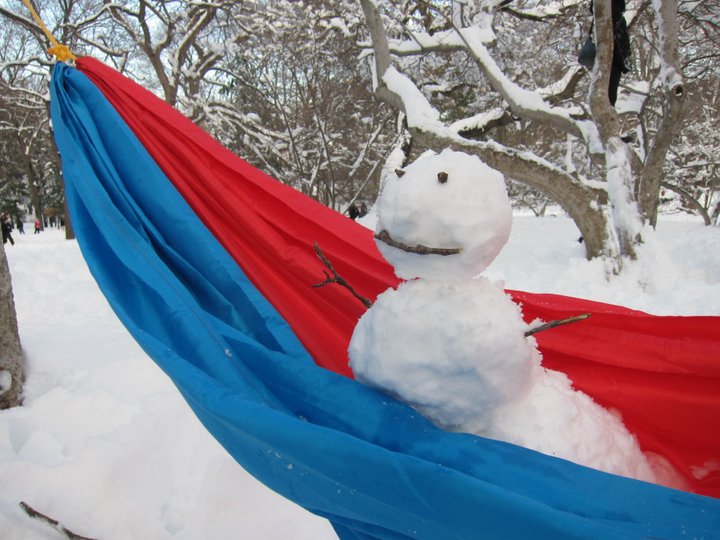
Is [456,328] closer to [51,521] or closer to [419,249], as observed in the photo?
[419,249]

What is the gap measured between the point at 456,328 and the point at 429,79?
8.18m

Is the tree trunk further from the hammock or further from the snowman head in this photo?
the snowman head

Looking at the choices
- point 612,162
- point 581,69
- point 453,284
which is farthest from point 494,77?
point 453,284

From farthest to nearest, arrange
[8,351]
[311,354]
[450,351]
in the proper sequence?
[8,351] → [311,354] → [450,351]

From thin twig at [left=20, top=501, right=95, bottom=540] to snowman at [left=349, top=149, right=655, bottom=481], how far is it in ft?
3.01

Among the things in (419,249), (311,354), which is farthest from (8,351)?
(419,249)

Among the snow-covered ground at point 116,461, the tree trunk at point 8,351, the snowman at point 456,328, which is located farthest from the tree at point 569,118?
the snowman at point 456,328

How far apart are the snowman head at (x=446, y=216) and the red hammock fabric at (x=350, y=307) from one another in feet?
1.39

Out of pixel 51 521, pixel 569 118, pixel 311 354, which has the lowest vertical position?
pixel 51 521

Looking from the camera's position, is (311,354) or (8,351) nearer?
(311,354)

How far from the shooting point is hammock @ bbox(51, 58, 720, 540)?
0.63m

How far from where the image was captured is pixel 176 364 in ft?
2.89

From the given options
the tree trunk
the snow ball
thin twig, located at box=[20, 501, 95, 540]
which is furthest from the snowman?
the tree trunk

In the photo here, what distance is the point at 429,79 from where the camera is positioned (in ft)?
26.7
